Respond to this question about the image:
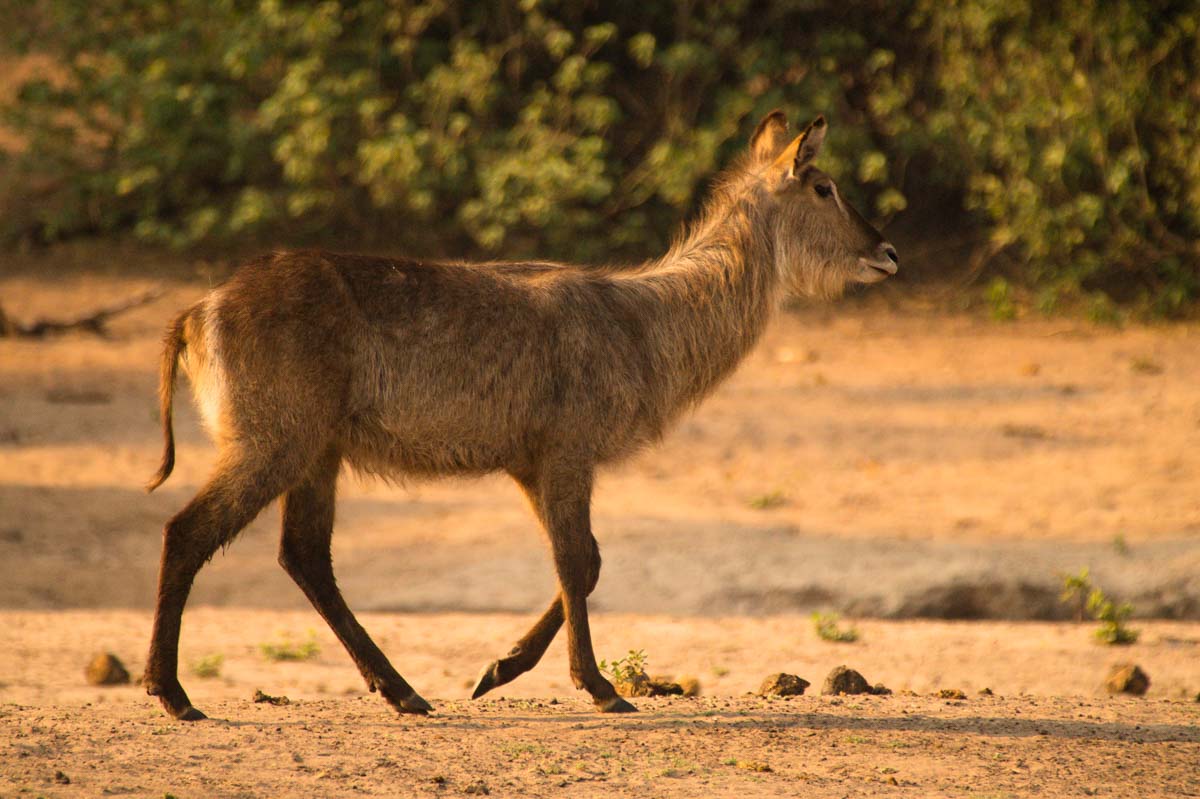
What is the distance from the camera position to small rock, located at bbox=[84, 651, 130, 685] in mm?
5926

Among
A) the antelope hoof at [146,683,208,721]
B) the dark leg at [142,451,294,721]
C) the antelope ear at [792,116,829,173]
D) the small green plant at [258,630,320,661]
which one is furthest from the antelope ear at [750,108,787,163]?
the antelope hoof at [146,683,208,721]

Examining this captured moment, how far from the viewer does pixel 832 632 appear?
658 centimetres

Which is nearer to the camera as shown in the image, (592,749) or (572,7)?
(592,749)

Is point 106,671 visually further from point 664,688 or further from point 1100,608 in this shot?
point 1100,608

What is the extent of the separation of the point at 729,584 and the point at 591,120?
613 cm

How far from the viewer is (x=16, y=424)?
385 inches

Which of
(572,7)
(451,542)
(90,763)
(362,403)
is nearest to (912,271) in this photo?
(572,7)

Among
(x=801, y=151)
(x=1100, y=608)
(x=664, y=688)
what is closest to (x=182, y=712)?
(x=664, y=688)

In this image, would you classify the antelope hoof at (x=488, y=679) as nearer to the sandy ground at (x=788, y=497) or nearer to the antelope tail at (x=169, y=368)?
the sandy ground at (x=788, y=497)

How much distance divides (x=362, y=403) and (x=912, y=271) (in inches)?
379

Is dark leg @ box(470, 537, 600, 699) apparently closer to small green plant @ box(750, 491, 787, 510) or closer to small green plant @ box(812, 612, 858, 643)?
small green plant @ box(812, 612, 858, 643)

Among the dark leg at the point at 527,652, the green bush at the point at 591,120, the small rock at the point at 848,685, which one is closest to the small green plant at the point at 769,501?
the small rock at the point at 848,685

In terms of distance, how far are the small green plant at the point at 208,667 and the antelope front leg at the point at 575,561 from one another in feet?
6.32

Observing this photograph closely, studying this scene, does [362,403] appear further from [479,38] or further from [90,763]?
[479,38]
